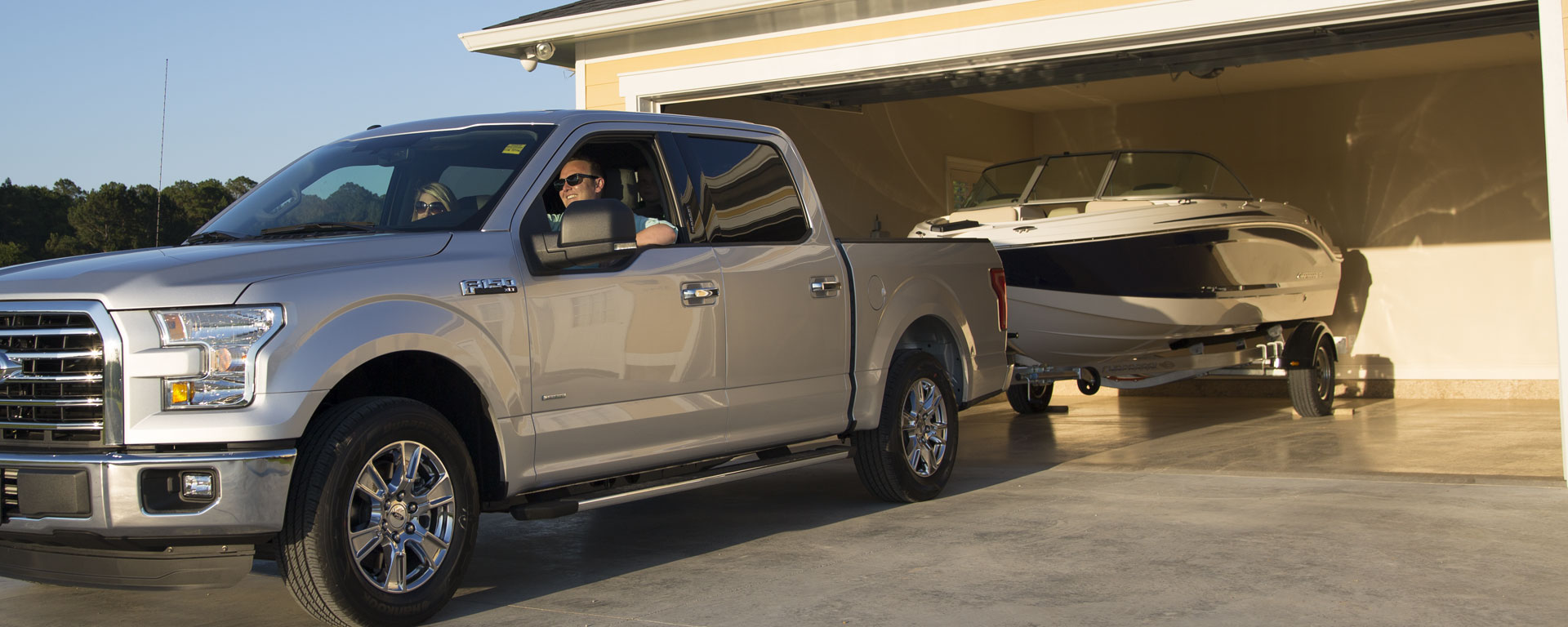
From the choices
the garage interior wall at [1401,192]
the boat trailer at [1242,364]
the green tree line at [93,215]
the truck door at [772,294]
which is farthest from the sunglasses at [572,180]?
the garage interior wall at [1401,192]

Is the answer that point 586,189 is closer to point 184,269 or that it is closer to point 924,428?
point 184,269

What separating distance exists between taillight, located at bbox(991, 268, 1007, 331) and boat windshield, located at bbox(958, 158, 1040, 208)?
343 cm

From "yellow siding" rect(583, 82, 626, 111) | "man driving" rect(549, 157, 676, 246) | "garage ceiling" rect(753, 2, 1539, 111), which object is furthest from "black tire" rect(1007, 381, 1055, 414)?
"man driving" rect(549, 157, 676, 246)

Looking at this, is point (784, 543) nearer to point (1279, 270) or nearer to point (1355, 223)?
point (1279, 270)

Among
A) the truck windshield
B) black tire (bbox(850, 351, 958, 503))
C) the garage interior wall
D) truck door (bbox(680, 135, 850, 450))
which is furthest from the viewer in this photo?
the garage interior wall

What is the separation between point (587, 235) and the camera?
5.25 m

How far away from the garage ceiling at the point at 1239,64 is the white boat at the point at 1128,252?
857mm

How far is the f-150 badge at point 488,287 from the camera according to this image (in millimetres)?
5004

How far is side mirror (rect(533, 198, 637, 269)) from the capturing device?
525 centimetres

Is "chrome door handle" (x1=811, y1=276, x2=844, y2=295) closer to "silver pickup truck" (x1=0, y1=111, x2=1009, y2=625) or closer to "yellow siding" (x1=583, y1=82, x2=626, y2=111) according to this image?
"silver pickup truck" (x1=0, y1=111, x2=1009, y2=625)

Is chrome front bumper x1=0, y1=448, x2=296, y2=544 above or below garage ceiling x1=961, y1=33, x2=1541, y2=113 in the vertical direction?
below

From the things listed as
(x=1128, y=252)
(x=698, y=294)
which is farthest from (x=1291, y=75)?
(x=698, y=294)

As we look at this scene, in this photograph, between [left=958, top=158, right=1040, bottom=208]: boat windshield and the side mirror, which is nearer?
the side mirror

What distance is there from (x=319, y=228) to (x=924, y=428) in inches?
141
